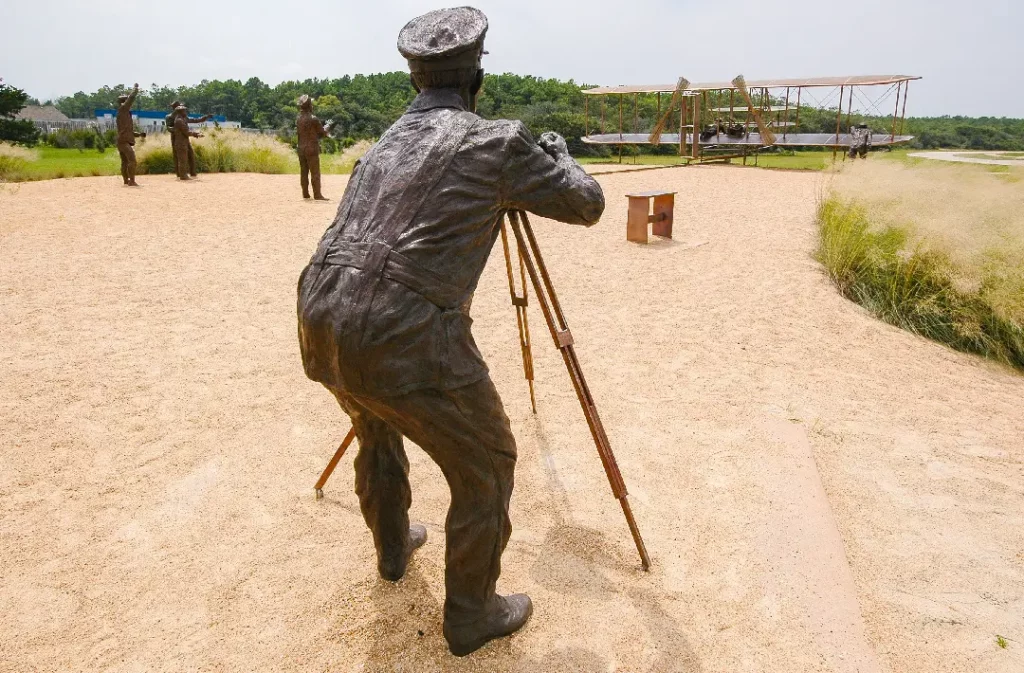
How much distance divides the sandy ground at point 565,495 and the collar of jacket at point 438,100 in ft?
6.22

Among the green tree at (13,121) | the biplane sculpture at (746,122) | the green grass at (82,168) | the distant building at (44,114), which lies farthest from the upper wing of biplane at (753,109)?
the distant building at (44,114)

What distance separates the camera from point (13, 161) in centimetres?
1556

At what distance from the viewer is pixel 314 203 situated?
513 inches

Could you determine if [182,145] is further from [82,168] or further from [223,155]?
[82,168]

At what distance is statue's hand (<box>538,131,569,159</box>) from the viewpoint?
93.2 inches

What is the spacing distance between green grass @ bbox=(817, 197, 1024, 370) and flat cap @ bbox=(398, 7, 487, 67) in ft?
19.2

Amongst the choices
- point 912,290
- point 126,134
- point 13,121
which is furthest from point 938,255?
point 13,121

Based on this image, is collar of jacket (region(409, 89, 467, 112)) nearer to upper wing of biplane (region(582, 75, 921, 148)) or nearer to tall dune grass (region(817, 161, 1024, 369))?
tall dune grass (region(817, 161, 1024, 369))

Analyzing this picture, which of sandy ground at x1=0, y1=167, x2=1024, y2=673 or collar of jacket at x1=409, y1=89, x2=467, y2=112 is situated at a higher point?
collar of jacket at x1=409, y1=89, x2=467, y2=112

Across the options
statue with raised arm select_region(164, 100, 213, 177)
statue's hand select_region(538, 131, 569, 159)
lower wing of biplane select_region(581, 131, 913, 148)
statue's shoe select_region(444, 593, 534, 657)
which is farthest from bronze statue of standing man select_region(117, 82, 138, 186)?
statue's shoe select_region(444, 593, 534, 657)

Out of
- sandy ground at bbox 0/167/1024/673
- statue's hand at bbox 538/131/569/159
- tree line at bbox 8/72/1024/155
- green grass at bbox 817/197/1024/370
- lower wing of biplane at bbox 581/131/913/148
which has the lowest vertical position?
sandy ground at bbox 0/167/1024/673

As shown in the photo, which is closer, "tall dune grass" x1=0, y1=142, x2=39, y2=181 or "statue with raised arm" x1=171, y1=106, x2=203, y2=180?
"statue with raised arm" x1=171, y1=106, x2=203, y2=180

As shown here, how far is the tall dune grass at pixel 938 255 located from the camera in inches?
246

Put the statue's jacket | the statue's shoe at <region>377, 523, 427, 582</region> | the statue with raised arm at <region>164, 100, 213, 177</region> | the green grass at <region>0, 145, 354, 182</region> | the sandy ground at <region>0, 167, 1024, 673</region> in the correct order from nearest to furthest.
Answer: the statue's jacket → the sandy ground at <region>0, 167, 1024, 673</region> → the statue's shoe at <region>377, 523, 427, 582</region> → the statue with raised arm at <region>164, 100, 213, 177</region> → the green grass at <region>0, 145, 354, 182</region>
